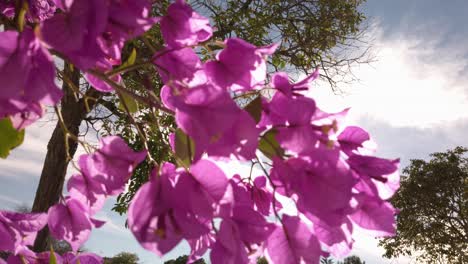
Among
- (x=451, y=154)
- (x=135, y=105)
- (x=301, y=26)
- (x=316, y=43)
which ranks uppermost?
(x=451, y=154)

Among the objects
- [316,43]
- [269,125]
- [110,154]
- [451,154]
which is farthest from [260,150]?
[451,154]

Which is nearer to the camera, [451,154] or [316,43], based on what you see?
[316,43]

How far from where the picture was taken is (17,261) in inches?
53.9

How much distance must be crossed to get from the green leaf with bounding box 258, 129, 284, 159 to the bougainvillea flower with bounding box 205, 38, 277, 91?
0.36ft

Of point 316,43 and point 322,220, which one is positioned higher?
point 316,43

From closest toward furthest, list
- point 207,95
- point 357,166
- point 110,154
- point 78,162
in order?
point 207,95, point 357,166, point 110,154, point 78,162

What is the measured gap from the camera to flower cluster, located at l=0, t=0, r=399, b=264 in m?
0.60

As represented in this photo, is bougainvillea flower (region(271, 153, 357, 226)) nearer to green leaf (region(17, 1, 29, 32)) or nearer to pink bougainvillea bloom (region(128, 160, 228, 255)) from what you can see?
pink bougainvillea bloom (region(128, 160, 228, 255))

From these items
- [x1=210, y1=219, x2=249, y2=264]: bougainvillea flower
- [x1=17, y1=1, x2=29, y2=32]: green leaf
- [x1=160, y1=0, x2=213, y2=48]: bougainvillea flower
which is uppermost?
[x1=160, y1=0, x2=213, y2=48]: bougainvillea flower

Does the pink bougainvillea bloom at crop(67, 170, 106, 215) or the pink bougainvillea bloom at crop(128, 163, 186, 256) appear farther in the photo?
the pink bougainvillea bloom at crop(67, 170, 106, 215)

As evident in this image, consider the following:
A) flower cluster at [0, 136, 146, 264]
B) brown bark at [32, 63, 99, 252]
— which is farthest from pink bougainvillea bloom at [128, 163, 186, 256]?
brown bark at [32, 63, 99, 252]

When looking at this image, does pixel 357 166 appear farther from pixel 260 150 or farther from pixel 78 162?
pixel 78 162

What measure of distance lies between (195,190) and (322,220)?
7.3 inches

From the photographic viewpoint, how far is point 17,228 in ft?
3.66
